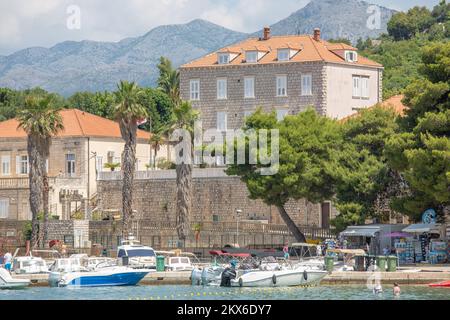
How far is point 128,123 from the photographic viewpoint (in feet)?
260

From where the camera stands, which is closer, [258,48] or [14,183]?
[14,183]

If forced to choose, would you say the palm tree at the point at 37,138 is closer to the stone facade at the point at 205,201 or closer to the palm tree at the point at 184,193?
the palm tree at the point at 184,193

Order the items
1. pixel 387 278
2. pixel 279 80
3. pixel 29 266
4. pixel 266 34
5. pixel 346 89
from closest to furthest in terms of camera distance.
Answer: pixel 387 278 < pixel 29 266 < pixel 279 80 < pixel 346 89 < pixel 266 34

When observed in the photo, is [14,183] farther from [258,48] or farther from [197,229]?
[258,48]

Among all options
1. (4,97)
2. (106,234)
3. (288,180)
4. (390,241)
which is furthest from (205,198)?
(4,97)

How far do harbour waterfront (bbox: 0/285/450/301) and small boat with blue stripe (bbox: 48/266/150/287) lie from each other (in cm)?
56

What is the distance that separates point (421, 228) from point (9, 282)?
20156 millimetres

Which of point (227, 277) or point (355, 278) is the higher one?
point (227, 277)

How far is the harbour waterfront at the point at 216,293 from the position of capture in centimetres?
5219

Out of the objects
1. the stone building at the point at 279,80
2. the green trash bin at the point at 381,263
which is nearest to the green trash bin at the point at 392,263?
the green trash bin at the point at 381,263

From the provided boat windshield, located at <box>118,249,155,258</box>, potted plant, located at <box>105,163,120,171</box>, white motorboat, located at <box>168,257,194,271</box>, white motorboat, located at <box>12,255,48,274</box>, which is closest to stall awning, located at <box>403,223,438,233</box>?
white motorboat, located at <box>168,257,194,271</box>

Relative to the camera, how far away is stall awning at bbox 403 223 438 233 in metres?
63.6

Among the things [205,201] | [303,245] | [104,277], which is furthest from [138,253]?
[205,201]

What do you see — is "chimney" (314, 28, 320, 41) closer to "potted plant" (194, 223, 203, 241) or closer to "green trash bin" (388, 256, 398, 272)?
"potted plant" (194, 223, 203, 241)
